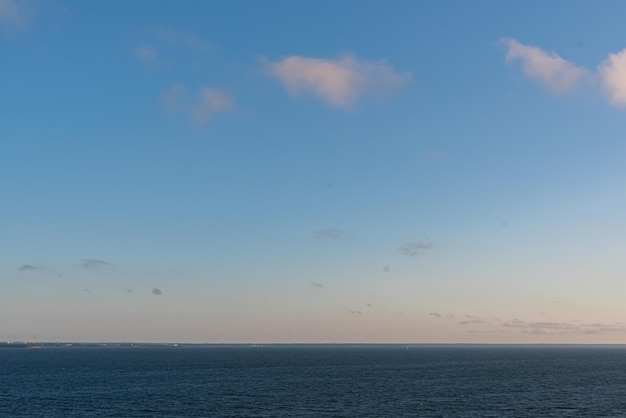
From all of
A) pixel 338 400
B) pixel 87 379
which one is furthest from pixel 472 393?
pixel 87 379

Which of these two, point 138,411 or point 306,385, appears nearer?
point 138,411

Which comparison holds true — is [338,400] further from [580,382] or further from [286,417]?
[580,382]

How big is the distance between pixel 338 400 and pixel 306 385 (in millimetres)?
35052

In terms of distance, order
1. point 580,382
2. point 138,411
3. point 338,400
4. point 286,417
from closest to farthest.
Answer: point 286,417
point 138,411
point 338,400
point 580,382

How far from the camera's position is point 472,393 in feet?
437

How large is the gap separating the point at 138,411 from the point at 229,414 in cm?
1699

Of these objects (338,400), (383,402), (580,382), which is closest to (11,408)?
(338,400)

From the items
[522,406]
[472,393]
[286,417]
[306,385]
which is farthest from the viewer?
[306,385]

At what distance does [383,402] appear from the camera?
383 ft

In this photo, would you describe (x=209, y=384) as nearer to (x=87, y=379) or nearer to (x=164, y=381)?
(x=164, y=381)

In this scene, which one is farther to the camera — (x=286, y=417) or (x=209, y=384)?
(x=209, y=384)

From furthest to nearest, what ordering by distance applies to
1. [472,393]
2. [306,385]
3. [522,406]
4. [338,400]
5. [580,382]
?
[580,382]
[306,385]
[472,393]
[338,400]
[522,406]

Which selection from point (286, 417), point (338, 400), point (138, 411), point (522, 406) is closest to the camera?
point (286, 417)

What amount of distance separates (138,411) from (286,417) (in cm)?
2713
